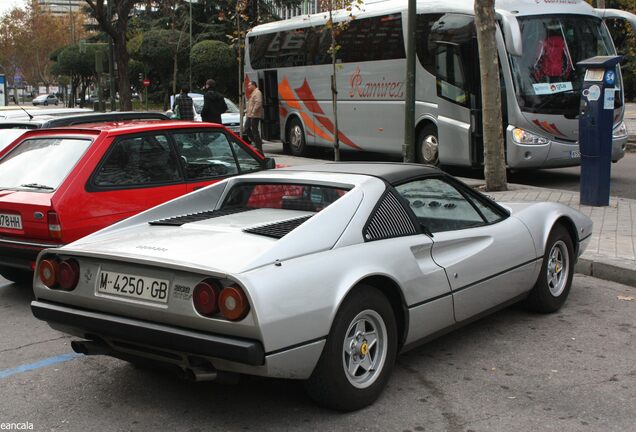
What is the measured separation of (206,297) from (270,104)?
59.5ft

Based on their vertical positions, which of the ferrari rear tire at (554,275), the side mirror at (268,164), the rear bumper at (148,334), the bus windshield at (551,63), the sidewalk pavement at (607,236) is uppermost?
the bus windshield at (551,63)

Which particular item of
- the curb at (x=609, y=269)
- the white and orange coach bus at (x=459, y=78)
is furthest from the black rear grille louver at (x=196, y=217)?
the white and orange coach bus at (x=459, y=78)

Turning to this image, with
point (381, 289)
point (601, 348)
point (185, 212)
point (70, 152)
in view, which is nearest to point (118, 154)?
point (70, 152)

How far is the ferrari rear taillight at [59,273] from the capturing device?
4.20m

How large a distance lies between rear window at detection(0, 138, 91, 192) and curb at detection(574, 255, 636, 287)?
4707mm

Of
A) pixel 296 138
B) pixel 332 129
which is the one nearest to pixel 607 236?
pixel 332 129

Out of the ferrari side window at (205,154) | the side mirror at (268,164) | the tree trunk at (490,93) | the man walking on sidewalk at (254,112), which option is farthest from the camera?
the man walking on sidewalk at (254,112)

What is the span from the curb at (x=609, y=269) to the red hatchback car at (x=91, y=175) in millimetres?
3560

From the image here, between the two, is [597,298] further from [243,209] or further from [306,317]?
[306,317]

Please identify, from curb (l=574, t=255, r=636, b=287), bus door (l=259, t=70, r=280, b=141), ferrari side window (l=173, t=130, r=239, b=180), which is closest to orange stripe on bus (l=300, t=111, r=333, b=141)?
bus door (l=259, t=70, r=280, b=141)

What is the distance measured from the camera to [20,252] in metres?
6.32

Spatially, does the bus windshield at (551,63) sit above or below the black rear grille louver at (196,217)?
above

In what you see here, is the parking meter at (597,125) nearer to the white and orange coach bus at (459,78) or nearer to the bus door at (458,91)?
the white and orange coach bus at (459,78)

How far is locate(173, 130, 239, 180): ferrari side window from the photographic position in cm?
748
